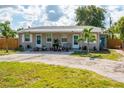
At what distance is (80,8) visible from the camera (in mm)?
54344

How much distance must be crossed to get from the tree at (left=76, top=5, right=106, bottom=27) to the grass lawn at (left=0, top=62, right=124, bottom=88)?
123 ft

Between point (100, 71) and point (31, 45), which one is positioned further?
point (31, 45)

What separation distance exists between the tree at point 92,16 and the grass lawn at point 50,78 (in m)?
37.4

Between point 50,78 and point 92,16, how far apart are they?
40.7m

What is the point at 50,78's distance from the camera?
12828 millimetres

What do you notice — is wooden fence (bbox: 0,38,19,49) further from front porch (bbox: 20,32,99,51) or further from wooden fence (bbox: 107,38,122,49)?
wooden fence (bbox: 107,38,122,49)

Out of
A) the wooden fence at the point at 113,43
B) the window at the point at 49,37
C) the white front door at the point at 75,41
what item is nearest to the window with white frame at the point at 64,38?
the white front door at the point at 75,41

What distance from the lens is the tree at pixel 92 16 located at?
5234 cm

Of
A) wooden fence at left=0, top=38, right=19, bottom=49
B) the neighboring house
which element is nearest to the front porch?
the neighboring house

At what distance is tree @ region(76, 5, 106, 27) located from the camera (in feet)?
172

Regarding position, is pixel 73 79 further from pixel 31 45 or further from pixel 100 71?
pixel 31 45

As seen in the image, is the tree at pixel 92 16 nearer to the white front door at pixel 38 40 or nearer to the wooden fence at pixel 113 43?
the wooden fence at pixel 113 43
